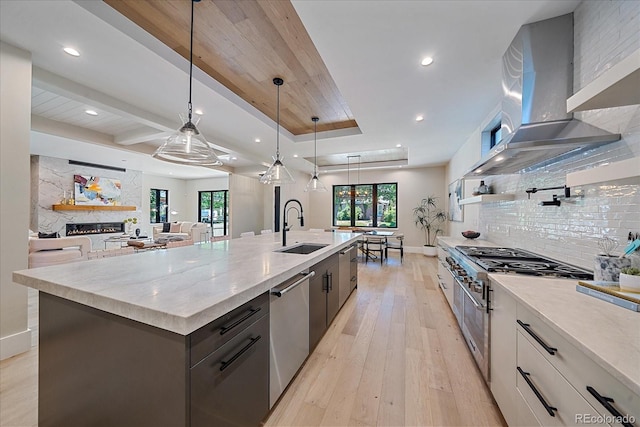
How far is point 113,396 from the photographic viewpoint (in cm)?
101

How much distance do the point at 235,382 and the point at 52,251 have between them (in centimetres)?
545

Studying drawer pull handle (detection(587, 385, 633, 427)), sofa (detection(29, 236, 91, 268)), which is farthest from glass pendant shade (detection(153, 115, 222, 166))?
sofa (detection(29, 236, 91, 268))

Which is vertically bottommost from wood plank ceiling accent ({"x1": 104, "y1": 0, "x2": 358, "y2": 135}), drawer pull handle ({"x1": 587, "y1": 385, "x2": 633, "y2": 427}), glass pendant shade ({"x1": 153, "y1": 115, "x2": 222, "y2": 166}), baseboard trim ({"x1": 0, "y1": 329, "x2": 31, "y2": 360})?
baseboard trim ({"x1": 0, "y1": 329, "x2": 31, "y2": 360})

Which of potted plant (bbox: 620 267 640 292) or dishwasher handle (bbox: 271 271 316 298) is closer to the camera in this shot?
potted plant (bbox: 620 267 640 292)

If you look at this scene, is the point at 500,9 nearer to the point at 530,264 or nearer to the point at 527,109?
the point at 527,109

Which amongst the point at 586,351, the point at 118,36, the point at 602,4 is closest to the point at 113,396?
the point at 586,351

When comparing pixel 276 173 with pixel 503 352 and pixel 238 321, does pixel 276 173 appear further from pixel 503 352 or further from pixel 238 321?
pixel 503 352

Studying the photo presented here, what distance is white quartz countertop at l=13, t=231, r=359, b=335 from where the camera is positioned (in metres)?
0.86

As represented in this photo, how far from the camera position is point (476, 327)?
183 centimetres

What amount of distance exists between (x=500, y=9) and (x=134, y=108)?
4094 mm

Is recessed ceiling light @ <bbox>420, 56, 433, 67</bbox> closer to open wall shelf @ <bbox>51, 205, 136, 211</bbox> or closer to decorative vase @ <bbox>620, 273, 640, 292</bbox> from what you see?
decorative vase @ <bbox>620, 273, 640, 292</bbox>

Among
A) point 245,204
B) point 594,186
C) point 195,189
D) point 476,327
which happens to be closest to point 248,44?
point 594,186

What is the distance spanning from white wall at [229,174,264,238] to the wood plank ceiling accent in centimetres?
433

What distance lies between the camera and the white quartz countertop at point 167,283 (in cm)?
86
